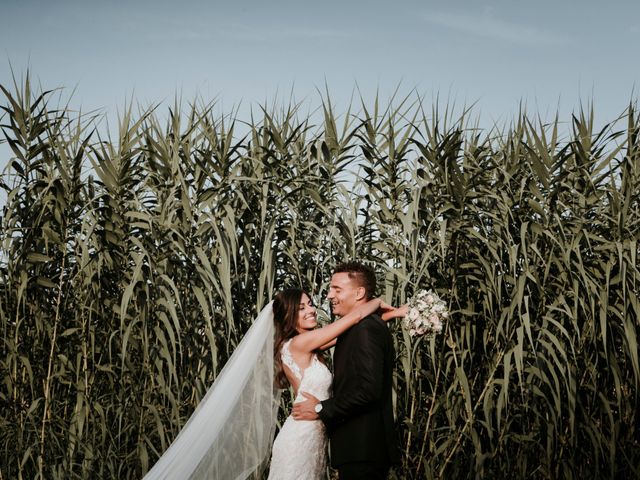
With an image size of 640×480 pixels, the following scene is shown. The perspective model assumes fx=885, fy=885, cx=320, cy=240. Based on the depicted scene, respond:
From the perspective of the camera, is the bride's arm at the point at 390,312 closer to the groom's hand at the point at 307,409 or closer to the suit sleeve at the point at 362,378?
the suit sleeve at the point at 362,378

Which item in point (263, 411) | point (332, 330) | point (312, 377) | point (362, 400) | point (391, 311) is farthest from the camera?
point (263, 411)

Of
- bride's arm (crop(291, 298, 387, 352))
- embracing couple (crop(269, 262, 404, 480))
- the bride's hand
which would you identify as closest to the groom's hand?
embracing couple (crop(269, 262, 404, 480))

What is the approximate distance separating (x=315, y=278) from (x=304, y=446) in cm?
124

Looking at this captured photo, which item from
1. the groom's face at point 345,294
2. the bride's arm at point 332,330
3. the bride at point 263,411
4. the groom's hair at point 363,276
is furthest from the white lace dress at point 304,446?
the groom's hair at point 363,276

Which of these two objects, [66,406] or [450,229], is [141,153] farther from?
[450,229]

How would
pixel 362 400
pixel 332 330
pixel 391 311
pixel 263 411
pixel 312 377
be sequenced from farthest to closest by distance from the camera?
1. pixel 263 411
2. pixel 312 377
3. pixel 391 311
4. pixel 332 330
5. pixel 362 400

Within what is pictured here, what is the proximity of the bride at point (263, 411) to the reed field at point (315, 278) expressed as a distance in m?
0.40

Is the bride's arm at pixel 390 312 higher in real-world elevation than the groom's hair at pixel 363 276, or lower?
lower

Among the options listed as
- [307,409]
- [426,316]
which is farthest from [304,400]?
[426,316]

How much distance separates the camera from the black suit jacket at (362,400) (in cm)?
364

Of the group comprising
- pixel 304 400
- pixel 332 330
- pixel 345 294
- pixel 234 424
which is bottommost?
pixel 234 424

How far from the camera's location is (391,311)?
3.94 meters

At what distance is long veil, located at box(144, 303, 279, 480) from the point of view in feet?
13.2

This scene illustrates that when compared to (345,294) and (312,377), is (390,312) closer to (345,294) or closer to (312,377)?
(345,294)
